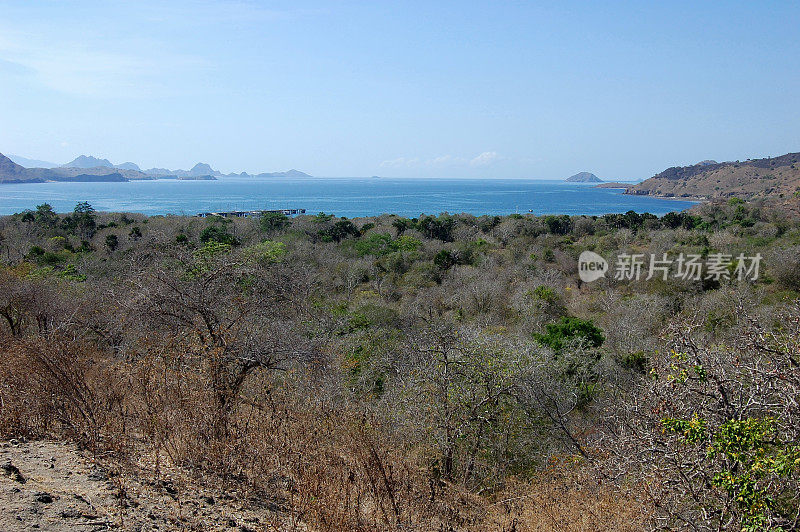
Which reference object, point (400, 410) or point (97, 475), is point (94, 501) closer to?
point (97, 475)

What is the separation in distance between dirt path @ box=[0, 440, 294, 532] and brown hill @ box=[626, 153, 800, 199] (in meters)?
80.0

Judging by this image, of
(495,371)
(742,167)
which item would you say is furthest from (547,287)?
(742,167)

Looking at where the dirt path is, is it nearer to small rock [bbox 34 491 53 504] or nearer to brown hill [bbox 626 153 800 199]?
small rock [bbox 34 491 53 504]

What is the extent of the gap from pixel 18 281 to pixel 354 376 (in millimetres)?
9530

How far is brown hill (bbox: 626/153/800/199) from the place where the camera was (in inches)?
3401

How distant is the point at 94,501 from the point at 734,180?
133077 millimetres

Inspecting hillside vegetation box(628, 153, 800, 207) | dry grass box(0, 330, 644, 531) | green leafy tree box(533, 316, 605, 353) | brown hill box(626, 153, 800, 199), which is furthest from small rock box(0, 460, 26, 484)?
brown hill box(626, 153, 800, 199)

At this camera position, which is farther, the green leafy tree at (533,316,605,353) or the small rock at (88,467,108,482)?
the green leafy tree at (533,316,605,353)

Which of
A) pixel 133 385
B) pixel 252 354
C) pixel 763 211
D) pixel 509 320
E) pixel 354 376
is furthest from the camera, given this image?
pixel 763 211

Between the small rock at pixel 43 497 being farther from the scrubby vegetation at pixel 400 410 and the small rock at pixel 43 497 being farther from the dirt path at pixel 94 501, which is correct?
the scrubby vegetation at pixel 400 410

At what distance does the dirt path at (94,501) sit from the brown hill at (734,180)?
7999 cm

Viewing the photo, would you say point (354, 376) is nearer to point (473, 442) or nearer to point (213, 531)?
point (473, 442)

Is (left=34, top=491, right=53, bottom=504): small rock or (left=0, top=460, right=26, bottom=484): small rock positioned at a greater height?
(left=0, top=460, right=26, bottom=484): small rock

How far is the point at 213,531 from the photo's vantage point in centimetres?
442
